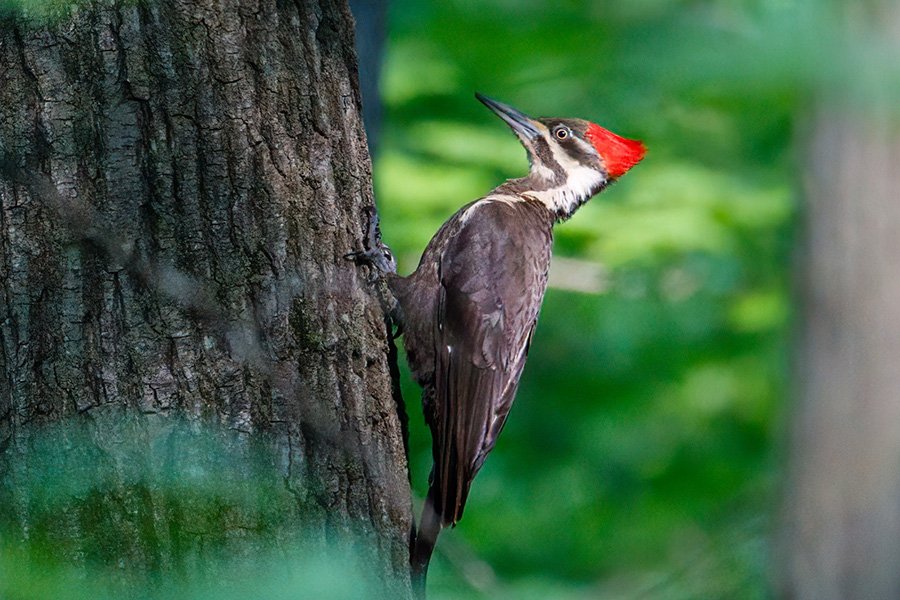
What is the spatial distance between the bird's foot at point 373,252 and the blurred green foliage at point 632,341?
1.04 meters

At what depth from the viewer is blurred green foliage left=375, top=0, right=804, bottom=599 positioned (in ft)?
18.9

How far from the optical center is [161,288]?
7.50ft

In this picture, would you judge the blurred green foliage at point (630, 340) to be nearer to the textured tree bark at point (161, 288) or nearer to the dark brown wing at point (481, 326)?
the dark brown wing at point (481, 326)

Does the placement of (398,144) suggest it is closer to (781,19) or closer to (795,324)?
(795,324)

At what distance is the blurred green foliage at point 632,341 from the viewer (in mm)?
5754

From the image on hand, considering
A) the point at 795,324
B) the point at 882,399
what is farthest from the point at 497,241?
the point at 882,399

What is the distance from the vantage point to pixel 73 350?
224 centimetres

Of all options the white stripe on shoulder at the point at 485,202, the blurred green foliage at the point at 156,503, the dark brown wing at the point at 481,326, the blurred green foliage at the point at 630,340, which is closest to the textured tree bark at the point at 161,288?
the blurred green foliage at the point at 156,503

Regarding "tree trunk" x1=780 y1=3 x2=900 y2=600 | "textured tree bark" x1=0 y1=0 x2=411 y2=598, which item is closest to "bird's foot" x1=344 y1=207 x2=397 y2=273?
"textured tree bark" x1=0 y1=0 x2=411 y2=598

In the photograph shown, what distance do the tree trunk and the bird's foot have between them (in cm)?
162

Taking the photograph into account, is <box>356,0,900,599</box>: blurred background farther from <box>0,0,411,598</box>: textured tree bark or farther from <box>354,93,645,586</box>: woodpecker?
<box>0,0,411,598</box>: textured tree bark

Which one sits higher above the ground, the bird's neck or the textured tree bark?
the bird's neck

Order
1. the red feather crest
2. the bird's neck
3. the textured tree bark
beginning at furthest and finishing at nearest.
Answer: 1. the bird's neck
2. the red feather crest
3. the textured tree bark

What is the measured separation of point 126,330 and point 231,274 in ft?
0.89
